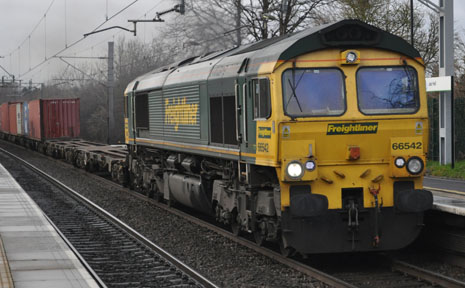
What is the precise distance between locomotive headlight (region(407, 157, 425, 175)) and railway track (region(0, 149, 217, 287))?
339 cm

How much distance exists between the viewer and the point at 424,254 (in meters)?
11.8

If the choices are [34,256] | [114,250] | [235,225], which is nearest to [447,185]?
[235,225]

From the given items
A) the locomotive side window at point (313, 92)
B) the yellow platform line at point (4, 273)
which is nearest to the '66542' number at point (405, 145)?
the locomotive side window at point (313, 92)

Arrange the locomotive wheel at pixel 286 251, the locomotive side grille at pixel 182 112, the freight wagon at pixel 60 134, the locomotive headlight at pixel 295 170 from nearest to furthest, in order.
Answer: the locomotive headlight at pixel 295 170, the locomotive wheel at pixel 286 251, the locomotive side grille at pixel 182 112, the freight wagon at pixel 60 134

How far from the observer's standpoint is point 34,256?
11625 mm

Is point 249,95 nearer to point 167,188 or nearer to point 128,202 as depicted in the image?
point 167,188

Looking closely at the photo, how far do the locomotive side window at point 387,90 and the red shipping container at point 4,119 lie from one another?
183ft

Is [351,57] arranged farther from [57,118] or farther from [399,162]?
[57,118]

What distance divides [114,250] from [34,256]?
1.71 metres

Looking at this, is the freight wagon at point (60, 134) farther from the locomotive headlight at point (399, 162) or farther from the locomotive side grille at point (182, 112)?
the locomotive headlight at point (399, 162)

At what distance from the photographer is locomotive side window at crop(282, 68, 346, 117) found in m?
10.4

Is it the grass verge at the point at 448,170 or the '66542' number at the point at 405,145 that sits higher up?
the '66542' number at the point at 405,145

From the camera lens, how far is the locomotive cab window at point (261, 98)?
10484 millimetres

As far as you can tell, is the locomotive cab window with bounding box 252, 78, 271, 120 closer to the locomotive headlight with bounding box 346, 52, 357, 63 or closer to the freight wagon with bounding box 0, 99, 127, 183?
the locomotive headlight with bounding box 346, 52, 357, 63
